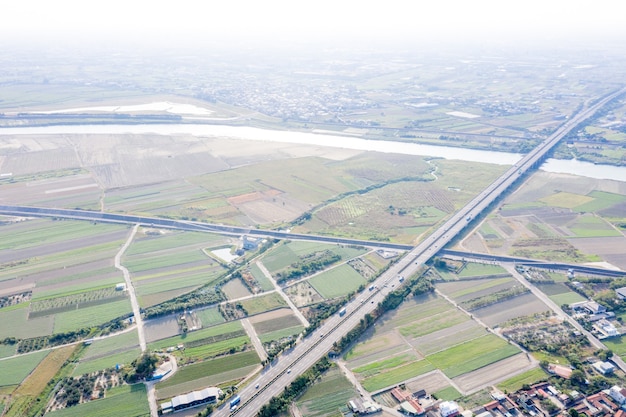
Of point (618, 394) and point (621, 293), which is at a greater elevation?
point (621, 293)

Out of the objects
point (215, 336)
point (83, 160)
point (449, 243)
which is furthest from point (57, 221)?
point (449, 243)

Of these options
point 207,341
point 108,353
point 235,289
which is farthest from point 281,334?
point 108,353

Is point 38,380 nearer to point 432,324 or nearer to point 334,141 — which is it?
point 432,324

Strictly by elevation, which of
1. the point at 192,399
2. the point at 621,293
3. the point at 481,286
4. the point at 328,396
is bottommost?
the point at 328,396

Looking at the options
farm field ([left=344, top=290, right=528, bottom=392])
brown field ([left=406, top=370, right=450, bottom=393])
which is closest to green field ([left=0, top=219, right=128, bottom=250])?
farm field ([left=344, top=290, right=528, bottom=392])

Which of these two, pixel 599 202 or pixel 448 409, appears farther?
pixel 599 202

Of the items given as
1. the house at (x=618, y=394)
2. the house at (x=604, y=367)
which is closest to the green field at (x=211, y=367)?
the house at (x=618, y=394)

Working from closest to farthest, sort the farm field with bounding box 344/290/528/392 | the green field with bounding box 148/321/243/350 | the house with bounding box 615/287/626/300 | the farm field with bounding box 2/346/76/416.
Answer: the farm field with bounding box 2/346/76/416 → the farm field with bounding box 344/290/528/392 → the green field with bounding box 148/321/243/350 → the house with bounding box 615/287/626/300

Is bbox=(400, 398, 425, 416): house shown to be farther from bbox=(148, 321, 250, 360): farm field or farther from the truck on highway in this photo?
bbox=(148, 321, 250, 360): farm field

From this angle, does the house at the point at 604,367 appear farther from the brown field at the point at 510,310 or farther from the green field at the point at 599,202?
the green field at the point at 599,202
